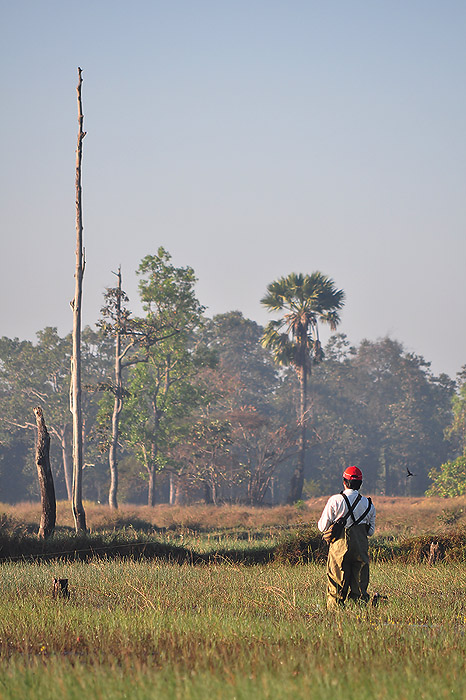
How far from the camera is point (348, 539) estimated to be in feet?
28.6

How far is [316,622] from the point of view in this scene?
7.94 meters

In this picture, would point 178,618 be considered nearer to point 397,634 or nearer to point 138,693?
point 397,634

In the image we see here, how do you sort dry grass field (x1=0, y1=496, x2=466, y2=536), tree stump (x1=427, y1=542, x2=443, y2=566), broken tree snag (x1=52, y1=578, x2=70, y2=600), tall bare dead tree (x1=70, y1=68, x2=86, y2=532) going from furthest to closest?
dry grass field (x1=0, y1=496, x2=466, y2=536) < tall bare dead tree (x1=70, y1=68, x2=86, y2=532) < tree stump (x1=427, y1=542, x2=443, y2=566) < broken tree snag (x1=52, y1=578, x2=70, y2=600)

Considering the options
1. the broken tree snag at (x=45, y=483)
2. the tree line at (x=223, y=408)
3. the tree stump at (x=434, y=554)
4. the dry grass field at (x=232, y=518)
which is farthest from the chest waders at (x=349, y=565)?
the tree line at (x=223, y=408)

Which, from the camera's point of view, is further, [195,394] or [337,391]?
[337,391]

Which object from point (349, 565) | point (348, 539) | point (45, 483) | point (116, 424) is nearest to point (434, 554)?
point (349, 565)

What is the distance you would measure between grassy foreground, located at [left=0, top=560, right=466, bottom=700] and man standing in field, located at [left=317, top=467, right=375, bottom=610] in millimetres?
345

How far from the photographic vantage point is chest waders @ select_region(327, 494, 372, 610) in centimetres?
874

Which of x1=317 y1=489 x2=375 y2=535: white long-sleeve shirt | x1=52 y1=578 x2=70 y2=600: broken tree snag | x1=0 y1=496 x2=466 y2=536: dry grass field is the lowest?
x1=52 y1=578 x2=70 y2=600: broken tree snag

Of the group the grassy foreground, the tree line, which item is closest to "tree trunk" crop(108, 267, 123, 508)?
the tree line

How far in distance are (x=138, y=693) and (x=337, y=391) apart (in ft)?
244

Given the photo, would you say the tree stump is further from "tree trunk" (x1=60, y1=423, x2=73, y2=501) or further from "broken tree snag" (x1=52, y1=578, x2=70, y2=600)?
"tree trunk" (x1=60, y1=423, x2=73, y2=501)

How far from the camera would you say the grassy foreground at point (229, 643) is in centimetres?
521

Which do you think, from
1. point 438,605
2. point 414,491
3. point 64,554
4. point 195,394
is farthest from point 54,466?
point 438,605
